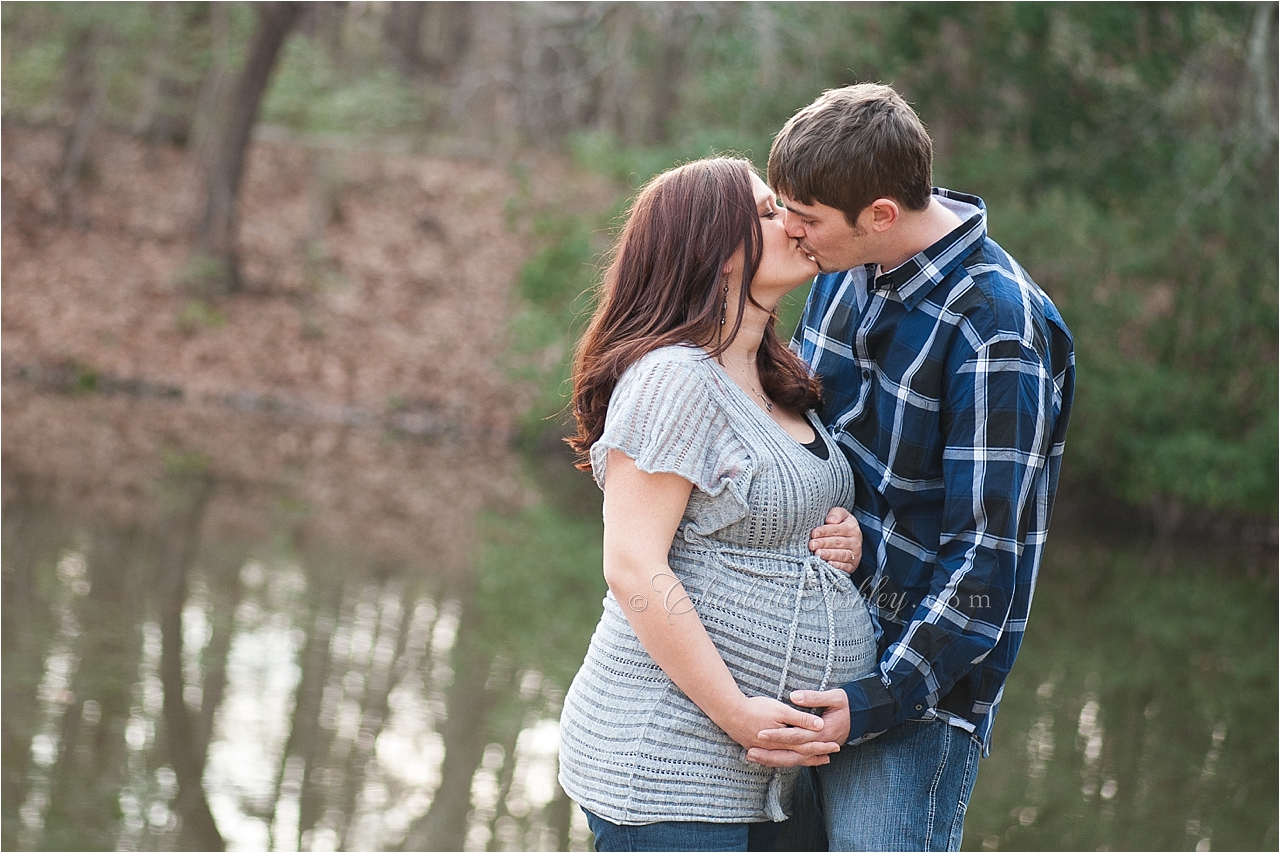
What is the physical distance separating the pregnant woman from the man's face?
21 millimetres

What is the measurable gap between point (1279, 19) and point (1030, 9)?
218 cm

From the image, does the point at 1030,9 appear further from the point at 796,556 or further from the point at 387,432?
the point at 796,556

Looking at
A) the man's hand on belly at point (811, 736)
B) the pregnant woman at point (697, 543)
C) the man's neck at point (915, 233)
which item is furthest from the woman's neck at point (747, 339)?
the man's hand on belly at point (811, 736)

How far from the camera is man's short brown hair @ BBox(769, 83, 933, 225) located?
2.08 metres

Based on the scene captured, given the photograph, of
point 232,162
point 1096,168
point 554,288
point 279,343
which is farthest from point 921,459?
point 232,162

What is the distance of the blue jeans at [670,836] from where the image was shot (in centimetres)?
200

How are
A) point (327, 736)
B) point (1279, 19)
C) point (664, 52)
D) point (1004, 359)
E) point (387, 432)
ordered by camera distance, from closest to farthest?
point (1004, 359), point (327, 736), point (1279, 19), point (387, 432), point (664, 52)

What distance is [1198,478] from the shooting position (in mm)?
11859

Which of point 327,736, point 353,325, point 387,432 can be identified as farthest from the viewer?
point 353,325

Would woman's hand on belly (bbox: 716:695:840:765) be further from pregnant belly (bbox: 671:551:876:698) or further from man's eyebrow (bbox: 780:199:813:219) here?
man's eyebrow (bbox: 780:199:813:219)

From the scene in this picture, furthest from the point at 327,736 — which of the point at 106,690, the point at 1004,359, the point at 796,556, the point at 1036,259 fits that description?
the point at 1036,259

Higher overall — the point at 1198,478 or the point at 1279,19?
the point at 1279,19

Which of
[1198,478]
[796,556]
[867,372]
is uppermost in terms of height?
[867,372]

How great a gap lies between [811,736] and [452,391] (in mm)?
13003
